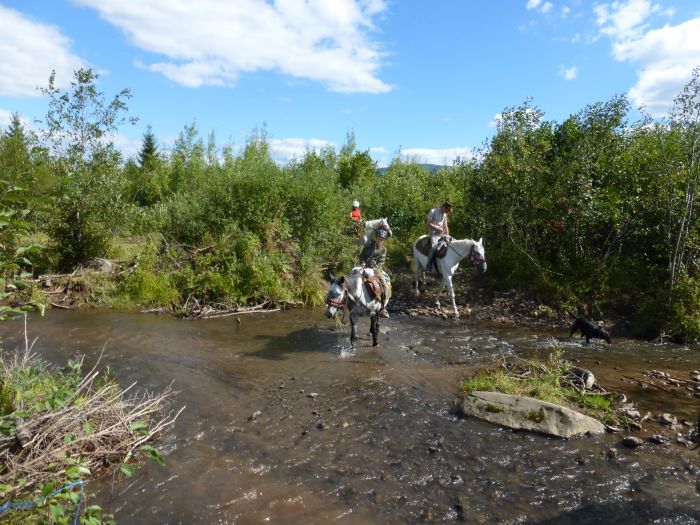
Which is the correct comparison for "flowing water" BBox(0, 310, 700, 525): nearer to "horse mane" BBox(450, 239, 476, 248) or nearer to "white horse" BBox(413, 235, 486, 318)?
"white horse" BBox(413, 235, 486, 318)

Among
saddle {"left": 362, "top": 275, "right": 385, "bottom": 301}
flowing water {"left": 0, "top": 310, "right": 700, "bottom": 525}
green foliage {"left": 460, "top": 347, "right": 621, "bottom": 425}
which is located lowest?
flowing water {"left": 0, "top": 310, "right": 700, "bottom": 525}

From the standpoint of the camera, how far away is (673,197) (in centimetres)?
1216

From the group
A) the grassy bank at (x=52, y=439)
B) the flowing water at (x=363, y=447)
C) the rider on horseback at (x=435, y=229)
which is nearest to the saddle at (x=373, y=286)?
the flowing water at (x=363, y=447)

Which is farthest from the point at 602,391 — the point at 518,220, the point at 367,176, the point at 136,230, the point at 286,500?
the point at 367,176

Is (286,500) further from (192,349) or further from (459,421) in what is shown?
(192,349)

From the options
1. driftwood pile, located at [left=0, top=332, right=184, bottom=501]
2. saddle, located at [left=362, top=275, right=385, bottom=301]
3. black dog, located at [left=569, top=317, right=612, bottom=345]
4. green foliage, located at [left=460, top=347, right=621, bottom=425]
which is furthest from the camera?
black dog, located at [left=569, top=317, right=612, bottom=345]

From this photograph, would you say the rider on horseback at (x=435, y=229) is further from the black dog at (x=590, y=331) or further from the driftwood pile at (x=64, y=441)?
the driftwood pile at (x=64, y=441)

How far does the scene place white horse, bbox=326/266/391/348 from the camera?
9.72m

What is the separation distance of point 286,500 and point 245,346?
5816mm

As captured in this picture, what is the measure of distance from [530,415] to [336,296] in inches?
174

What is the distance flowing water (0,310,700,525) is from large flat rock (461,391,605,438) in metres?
0.18

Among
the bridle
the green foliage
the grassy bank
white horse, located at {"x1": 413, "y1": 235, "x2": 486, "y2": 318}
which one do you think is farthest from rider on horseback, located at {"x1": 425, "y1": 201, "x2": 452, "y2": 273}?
the grassy bank

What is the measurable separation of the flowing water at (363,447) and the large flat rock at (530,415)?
0.59 ft

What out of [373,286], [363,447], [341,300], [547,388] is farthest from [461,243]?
[363,447]
